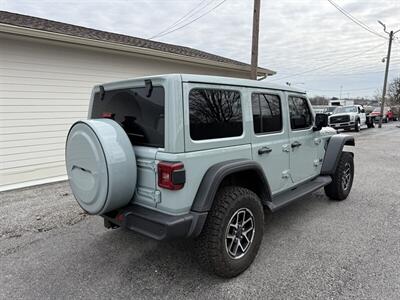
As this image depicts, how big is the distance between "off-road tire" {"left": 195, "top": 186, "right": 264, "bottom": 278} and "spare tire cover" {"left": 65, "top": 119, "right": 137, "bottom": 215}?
0.78 meters

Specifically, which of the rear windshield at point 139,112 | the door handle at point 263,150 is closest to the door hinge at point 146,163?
the rear windshield at point 139,112

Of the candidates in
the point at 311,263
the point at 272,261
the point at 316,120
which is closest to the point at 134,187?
A: the point at 272,261

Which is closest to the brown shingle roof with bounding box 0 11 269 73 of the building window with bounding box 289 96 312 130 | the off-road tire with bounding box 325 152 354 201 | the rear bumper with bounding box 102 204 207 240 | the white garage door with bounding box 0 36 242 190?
the white garage door with bounding box 0 36 242 190

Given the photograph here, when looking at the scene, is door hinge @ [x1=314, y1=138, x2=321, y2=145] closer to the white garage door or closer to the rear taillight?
the rear taillight

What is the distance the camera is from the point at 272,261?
2.99 meters

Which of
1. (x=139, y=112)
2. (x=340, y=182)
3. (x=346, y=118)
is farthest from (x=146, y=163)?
(x=346, y=118)

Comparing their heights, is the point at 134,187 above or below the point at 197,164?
below

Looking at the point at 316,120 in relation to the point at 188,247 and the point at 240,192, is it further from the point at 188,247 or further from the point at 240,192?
the point at 188,247

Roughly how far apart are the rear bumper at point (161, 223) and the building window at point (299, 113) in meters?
2.09

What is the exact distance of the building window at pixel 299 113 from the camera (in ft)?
12.5

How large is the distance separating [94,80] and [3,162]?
2899 mm

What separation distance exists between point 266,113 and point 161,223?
6.01 feet

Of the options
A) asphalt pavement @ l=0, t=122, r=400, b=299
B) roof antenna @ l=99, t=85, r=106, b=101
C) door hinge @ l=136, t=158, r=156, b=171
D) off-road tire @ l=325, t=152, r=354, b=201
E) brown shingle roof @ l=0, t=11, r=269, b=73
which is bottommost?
asphalt pavement @ l=0, t=122, r=400, b=299

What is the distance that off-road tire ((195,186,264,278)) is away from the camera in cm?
251
